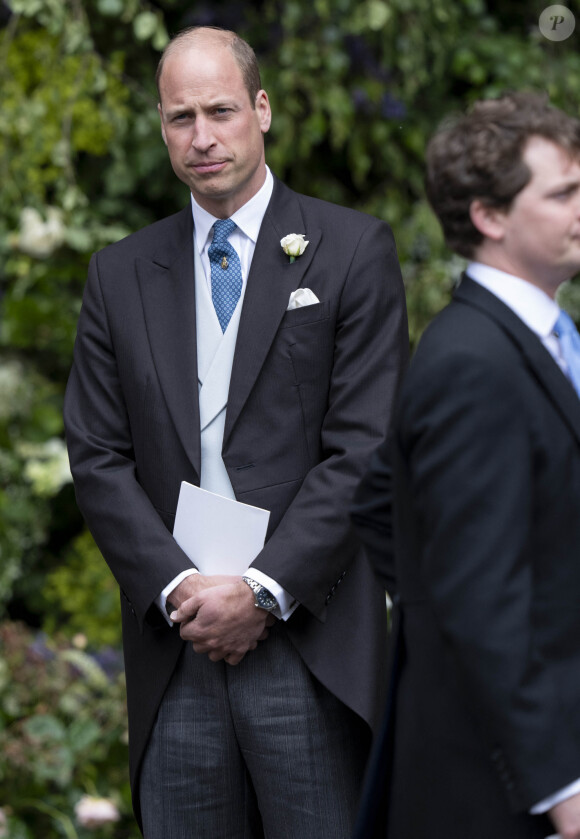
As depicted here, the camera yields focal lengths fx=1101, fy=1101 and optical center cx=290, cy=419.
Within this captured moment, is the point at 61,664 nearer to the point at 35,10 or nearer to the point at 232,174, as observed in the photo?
the point at 232,174

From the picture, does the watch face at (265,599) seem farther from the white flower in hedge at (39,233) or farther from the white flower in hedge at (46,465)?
the white flower in hedge at (39,233)

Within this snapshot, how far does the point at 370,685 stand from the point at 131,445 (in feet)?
2.09

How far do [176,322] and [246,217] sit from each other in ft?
0.79

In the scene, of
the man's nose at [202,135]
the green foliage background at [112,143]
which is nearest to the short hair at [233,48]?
the man's nose at [202,135]

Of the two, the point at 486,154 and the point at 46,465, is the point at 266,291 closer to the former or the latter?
the point at 486,154

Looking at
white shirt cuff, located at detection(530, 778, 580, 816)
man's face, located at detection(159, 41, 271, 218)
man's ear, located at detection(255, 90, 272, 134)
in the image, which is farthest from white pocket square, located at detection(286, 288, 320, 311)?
white shirt cuff, located at detection(530, 778, 580, 816)

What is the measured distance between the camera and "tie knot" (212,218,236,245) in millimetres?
2094

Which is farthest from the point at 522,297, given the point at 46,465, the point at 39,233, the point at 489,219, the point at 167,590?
the point at 39,233

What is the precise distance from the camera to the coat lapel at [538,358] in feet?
4.52

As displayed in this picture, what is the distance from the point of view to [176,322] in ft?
6.82

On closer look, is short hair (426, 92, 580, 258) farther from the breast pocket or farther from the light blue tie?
the breast pocket

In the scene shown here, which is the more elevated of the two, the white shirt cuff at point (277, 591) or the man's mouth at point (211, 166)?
the man's mouth at point (211, 166)

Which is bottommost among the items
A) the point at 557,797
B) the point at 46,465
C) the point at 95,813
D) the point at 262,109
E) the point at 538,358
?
the point at 95,813
